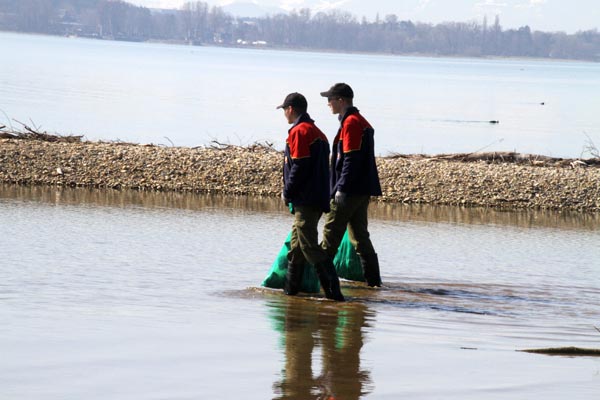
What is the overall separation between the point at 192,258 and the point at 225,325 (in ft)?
11.8

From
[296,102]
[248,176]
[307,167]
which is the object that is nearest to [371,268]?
[307,167]

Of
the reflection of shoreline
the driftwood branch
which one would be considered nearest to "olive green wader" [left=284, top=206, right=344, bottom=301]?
the driftwood branch

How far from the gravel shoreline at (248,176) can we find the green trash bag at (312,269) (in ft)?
23.9

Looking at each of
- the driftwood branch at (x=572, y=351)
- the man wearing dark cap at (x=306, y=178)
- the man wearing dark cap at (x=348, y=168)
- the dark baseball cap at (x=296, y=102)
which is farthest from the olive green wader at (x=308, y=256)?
the driftwood branch at (x=572, y=351)

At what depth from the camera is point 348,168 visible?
31.4 feet

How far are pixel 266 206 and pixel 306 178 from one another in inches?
304

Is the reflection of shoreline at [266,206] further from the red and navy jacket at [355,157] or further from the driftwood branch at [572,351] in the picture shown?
the driftwood branch at [572,351]

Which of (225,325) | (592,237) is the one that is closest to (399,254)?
(592,237)

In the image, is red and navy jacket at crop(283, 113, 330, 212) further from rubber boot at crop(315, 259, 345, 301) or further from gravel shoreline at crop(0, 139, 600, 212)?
gravel shoreline at crop(0, 139, 600, 212)

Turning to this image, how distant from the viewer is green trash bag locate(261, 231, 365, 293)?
987 centimetres

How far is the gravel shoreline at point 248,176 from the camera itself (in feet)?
58.9

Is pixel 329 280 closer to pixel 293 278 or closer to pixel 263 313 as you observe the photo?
pixel 293 278

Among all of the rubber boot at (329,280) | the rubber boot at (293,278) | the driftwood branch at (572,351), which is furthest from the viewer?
the rubber boot at (293,278)

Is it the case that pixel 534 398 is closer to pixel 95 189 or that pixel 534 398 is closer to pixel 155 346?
pixel 155 346
